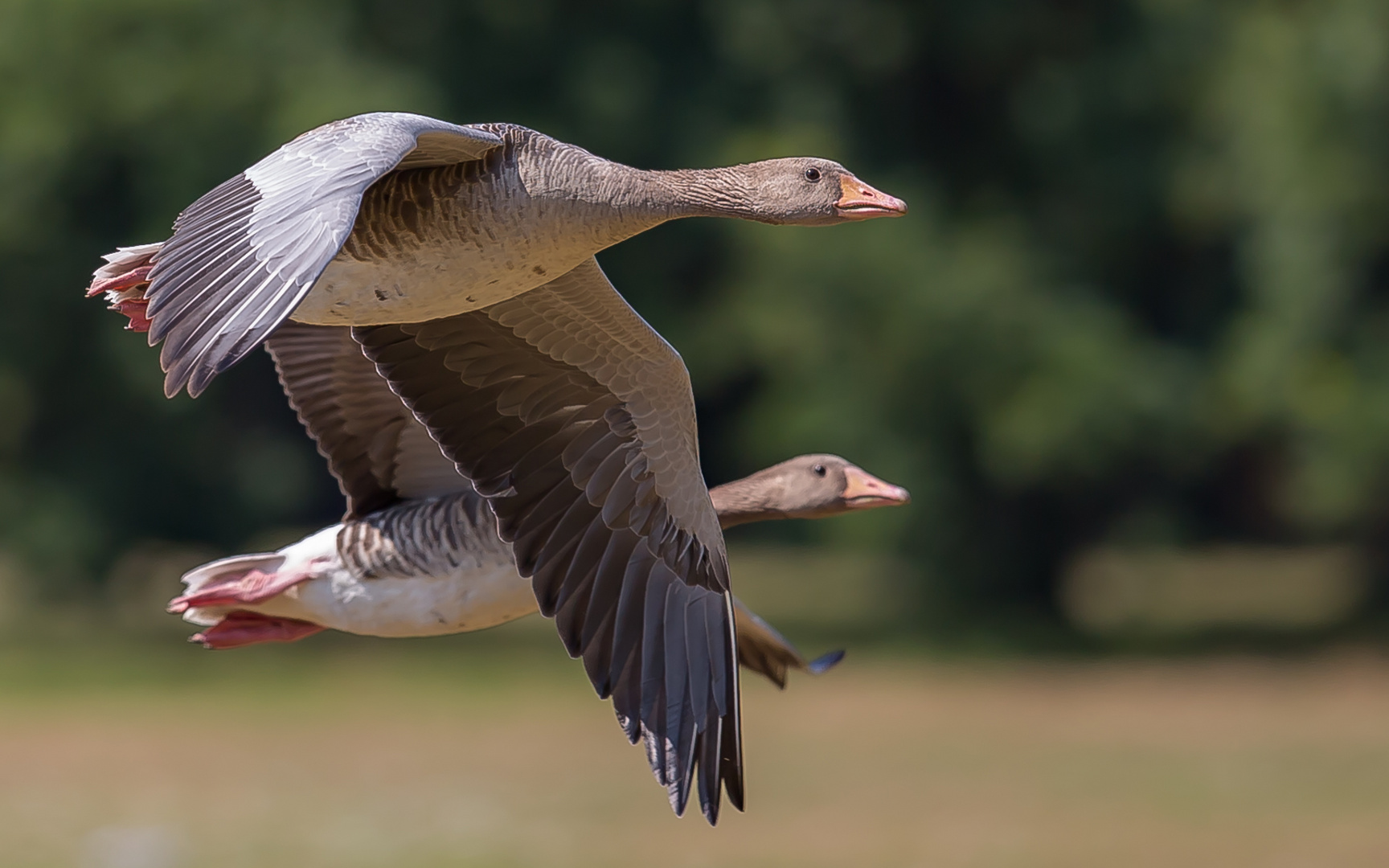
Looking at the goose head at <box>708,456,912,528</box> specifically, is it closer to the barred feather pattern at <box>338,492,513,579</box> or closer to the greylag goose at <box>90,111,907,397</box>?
the barred feather pattern at <box>338,492,513,579</box>

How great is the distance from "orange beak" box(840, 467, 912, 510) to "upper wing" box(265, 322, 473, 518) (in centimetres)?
186

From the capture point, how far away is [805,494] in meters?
9.55

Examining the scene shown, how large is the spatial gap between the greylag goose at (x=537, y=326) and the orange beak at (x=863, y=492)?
4.32 ft

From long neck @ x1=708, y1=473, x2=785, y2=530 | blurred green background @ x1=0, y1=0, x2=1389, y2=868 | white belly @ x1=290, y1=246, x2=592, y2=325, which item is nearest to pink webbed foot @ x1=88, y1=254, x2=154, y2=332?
white belly @ x1=290, y1=246, x2=592, y2=325

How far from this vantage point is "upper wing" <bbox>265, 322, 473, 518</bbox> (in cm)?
939

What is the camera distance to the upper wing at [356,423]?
9.39 meters

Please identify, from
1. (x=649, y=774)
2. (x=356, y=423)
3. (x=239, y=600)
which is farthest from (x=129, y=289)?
(x=649, y=774)

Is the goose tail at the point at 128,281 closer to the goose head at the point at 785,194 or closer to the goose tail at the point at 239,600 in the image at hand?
the goose tail at the point at 239,600

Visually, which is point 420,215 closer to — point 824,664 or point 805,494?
point 805,494

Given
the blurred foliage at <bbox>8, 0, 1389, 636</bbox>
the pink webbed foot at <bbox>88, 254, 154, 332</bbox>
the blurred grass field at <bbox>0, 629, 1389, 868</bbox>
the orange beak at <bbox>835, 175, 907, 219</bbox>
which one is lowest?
the blurred grass field at <bbox>0, 629, 1389, 868</bbox>

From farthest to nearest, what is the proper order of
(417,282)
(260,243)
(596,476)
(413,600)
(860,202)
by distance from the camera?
(413,600)
(596,476)
(860,202)
(417,282)
(260,243)

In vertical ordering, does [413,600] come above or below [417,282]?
below

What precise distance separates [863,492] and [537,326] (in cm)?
225

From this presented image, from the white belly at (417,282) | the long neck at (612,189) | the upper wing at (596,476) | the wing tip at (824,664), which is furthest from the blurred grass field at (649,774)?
the white belly at (417,282)
